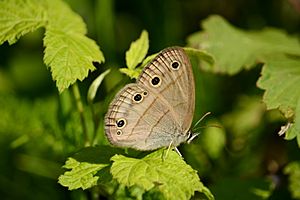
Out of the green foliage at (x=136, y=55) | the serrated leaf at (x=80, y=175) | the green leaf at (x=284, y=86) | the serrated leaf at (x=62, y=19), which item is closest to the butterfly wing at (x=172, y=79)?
the green foliage at (x=136, y=55)

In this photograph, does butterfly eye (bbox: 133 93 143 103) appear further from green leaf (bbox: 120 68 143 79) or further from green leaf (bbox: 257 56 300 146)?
green leaf (bbox: 257 56 300 146)

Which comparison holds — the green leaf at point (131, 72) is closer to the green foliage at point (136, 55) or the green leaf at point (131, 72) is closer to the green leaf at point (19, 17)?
the green foliage at point (136, 55)

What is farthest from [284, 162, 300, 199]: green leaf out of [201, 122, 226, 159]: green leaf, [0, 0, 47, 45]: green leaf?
[0, 0, 47, 45]: green leaf

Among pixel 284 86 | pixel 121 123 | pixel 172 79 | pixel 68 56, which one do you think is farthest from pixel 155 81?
pixel 284 86

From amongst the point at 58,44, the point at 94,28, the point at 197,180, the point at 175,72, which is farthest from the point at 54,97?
the point at 197,180

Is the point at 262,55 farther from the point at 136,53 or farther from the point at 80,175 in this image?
the point at 80,175

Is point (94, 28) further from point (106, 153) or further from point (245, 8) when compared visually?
point (106, 153)
